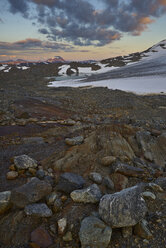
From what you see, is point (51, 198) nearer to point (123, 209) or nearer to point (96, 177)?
point (96, 177)

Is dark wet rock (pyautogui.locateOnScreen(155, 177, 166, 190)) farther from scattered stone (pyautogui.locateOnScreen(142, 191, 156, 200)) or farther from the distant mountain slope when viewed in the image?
the distant mountain slope

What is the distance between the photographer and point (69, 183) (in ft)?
13.0

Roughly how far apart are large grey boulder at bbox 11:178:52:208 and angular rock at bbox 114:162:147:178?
1.79 metres

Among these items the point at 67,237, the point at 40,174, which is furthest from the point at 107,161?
the point at 67,237

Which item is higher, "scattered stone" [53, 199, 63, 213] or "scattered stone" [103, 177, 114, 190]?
"scattered stone" [103, 177, 114, 190]

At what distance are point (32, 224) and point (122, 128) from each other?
14.5 feet

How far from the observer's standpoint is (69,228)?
3.05 metres

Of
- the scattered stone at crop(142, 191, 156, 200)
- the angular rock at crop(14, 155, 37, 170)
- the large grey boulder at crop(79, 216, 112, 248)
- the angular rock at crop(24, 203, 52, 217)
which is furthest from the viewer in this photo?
the angular rock at crop(14, 155, 37, 170)

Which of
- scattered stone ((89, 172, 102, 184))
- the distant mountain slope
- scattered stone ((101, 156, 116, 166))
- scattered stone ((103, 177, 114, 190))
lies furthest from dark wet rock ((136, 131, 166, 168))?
the distant mountain slope

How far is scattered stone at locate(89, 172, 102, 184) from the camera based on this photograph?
4129 mm

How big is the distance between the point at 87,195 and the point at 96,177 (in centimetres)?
68

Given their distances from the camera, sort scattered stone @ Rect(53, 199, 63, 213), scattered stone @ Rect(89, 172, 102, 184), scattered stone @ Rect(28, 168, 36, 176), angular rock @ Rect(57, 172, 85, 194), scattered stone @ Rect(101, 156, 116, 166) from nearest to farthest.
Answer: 1. scattered stone @ Rect(53, 199, 63, 213)
2. angular rock @ Rect(57, 172, 85, 194)
3. scattered stone @ Rect(89, 172, 102, 184)
4. scattered stone @ Rect(28, 168, 36, 176)
5. scattered stone @ Rect(101, 156, 116, 166)

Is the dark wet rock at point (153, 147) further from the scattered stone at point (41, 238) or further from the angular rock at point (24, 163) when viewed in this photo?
the scattered stone at point (41, 238)

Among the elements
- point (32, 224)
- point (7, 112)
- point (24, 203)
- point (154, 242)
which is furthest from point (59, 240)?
point (7, 112)
